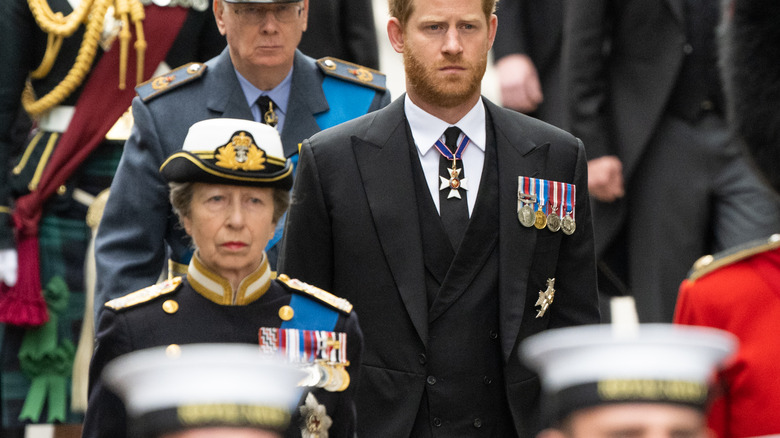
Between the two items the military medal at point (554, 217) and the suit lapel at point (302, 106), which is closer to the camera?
the military medal at point (554, 217)

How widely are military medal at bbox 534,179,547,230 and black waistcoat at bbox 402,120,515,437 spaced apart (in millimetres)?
191

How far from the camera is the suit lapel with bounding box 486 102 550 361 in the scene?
629 centimetres

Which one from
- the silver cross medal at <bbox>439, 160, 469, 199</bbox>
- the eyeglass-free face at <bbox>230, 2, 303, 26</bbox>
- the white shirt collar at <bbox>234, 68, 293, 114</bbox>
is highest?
the eyeglass-free face at <bbox>230, 2, 303, 26</bbox>

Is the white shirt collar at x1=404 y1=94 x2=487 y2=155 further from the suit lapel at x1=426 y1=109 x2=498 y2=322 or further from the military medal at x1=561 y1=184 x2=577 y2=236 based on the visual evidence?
the military medal at x1=561 y1=184 x2=577 y2=236

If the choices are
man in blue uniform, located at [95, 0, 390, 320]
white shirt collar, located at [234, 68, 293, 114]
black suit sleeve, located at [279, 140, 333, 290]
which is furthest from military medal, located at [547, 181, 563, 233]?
white shirt collar, located at [234, 68, 293, 114]

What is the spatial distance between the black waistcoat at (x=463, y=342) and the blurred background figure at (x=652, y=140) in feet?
6.95

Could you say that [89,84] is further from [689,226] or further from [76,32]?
[689,226]

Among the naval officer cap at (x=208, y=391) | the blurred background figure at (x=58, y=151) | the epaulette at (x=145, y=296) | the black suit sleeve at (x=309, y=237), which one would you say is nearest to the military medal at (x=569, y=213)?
the black suit sleeve at (x=309, y=237)

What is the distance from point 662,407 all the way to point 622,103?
486 cm

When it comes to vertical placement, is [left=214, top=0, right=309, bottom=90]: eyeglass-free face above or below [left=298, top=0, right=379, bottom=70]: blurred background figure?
below

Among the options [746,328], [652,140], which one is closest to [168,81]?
[652,140]

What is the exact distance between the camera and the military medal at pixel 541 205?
6.44 metres

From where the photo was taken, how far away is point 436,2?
6.46 metres

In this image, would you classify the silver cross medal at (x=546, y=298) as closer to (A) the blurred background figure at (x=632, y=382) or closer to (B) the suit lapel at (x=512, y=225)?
(B) the suit lapel at (x=512, y=225)
